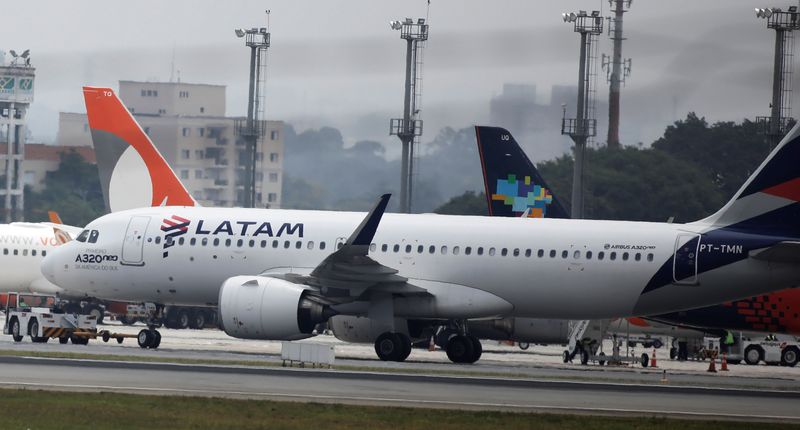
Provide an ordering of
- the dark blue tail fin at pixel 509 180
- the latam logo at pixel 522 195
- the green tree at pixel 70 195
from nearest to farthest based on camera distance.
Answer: the latam logo at pixel 522 195, the dark blue tail fin at pixel 509 180, the green tree at pixel 70 195

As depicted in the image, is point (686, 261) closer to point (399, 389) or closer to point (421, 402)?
point (399, 389)

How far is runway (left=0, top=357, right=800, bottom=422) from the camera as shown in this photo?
31.2m

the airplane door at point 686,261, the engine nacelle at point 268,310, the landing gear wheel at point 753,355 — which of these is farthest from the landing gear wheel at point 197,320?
the airplane door at point 686,261

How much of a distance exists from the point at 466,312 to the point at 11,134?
7682 cm

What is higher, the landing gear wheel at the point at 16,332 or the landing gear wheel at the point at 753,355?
the landing gear wheel at the point at 16,332

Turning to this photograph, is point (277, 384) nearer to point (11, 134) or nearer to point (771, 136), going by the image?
point (771, 136)

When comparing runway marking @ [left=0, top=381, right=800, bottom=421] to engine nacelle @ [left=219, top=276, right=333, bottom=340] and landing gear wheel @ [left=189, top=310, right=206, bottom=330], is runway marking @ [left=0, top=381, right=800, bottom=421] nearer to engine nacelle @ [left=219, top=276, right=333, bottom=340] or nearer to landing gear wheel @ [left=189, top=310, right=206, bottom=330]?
engine nacelle @ [left=219, top=276, right=333, bottom=340]

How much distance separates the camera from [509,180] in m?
60.2

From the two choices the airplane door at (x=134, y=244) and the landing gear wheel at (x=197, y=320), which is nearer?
the airplane door at (x=134, y=244)

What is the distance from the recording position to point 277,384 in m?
34.4

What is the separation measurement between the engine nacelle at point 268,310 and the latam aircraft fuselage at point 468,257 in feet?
9.21

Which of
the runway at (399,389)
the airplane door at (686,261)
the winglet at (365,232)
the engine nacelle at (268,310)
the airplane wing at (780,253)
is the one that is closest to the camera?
the runway at (399,389)

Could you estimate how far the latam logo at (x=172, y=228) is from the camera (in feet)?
158

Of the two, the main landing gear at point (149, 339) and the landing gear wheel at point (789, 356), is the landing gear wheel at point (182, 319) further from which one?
the landing gear wheel at point (789, 356)
